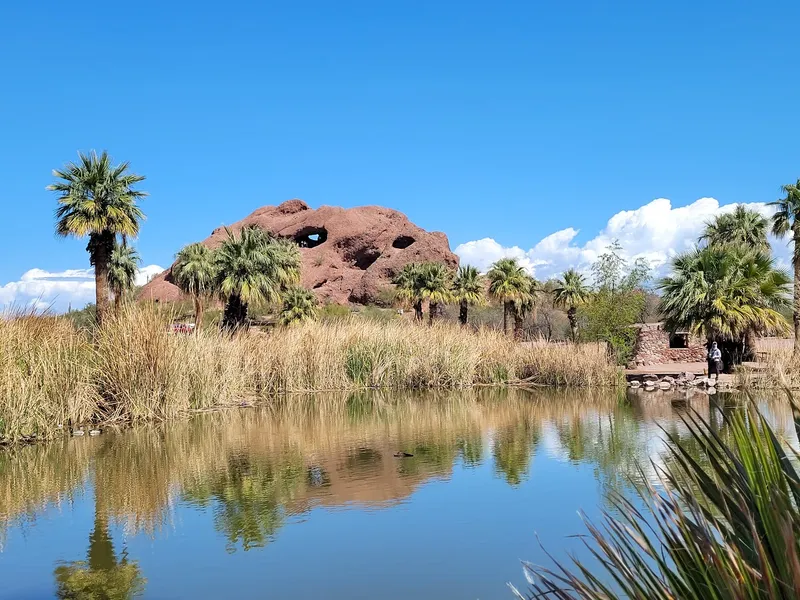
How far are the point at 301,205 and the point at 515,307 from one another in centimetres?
5575

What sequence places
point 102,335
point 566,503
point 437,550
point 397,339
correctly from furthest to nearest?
1. point 397,339
2. point 102,335
3. point 566,503
4. point 437,550

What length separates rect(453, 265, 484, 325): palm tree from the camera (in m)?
40.5

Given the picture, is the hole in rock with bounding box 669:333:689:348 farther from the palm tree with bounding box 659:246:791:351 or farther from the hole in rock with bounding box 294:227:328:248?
the hole in rock with bounding box 294:227:328:248

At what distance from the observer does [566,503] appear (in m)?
8.26

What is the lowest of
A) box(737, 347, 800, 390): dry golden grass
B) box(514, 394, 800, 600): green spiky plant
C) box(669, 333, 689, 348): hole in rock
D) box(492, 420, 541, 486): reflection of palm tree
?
box(492, 420, 541, 486): reflection of palm tree

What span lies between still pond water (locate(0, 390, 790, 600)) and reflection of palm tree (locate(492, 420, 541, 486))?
0.15ft

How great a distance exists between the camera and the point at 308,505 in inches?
330

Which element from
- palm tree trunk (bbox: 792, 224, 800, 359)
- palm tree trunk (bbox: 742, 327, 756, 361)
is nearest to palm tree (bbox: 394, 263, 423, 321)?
palm tree trunk (bbox: 742, 327, 756, 361)

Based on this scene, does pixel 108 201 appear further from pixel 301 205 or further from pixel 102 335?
pixel 301 205

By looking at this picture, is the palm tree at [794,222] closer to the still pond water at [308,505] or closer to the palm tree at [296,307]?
the still pond water at [308,505]

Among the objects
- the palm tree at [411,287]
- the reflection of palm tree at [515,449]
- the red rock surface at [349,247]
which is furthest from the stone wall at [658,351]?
the red rock surface at [349,247]

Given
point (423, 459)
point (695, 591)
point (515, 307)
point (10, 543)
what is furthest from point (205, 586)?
point (515, 307)

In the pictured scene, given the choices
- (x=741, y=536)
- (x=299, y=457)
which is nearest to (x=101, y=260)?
(x=299, y=457)

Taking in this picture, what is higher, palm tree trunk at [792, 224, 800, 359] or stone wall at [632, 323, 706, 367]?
palm tree trunk at [792, 224, 800, 359]
